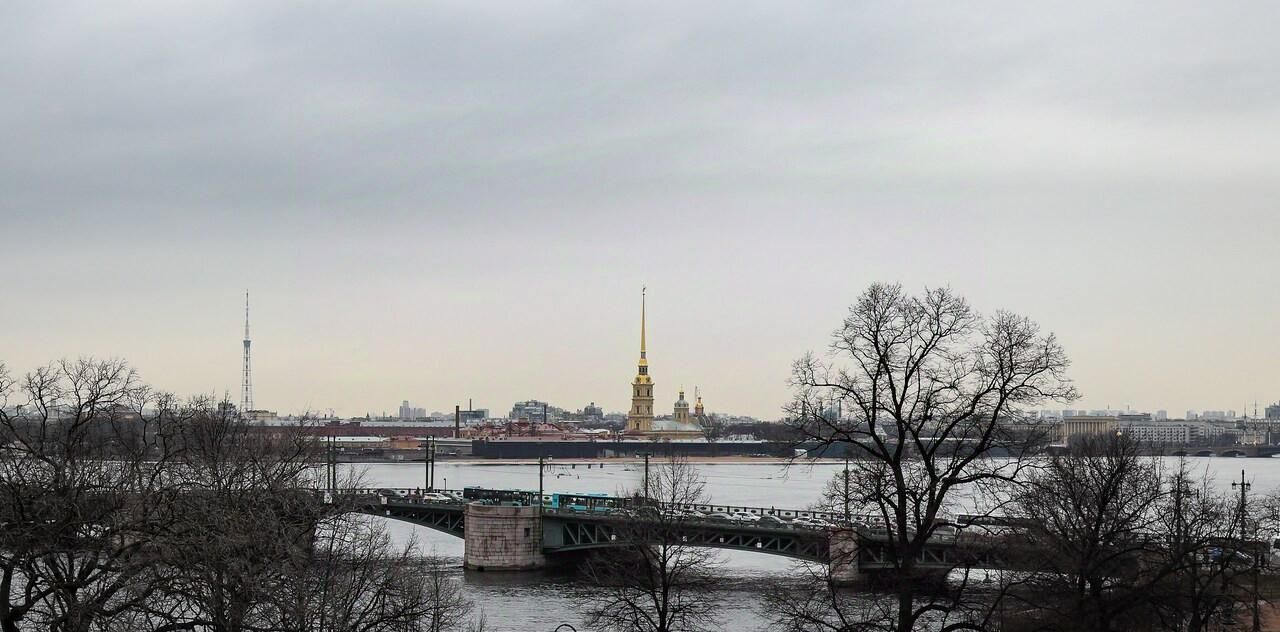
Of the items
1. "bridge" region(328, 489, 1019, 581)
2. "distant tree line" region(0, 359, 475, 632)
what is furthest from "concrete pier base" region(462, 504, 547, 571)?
"distant tree line" region(0, 359, 475, 632)

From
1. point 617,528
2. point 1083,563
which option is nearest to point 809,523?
point 617,528

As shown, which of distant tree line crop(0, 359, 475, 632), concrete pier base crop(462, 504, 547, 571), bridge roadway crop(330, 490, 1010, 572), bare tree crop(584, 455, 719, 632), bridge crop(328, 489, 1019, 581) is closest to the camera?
distant tree line crop(0, 359, 475, 632)

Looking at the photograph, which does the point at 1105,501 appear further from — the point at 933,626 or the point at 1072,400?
the point at 933,626

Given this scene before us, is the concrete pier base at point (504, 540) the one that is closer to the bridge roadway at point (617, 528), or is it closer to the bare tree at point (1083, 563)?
the bridge roadway at point (617, 528)

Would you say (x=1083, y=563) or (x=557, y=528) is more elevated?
(x=1083, y=563)

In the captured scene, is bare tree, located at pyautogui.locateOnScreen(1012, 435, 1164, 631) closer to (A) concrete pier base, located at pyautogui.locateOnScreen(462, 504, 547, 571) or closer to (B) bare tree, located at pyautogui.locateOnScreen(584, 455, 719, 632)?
(B) bare tree, located at pyautogui.locateOnScreen(584, 455, 719, 632)

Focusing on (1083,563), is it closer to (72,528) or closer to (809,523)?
(72,528)

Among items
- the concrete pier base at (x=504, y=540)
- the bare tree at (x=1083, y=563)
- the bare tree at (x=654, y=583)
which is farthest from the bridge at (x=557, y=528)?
the bare tree at (x=1083, y=563)

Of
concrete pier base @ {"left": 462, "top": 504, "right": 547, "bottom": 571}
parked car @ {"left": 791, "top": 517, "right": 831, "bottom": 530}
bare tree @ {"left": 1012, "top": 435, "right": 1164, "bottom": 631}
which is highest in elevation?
bare tree @ {"left": 1012, "top": 435, "right": 1164, "bottom": 631}

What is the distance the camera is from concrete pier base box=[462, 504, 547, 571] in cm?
6241

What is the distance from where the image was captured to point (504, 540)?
62719 mm

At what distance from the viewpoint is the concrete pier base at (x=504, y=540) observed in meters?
62.4

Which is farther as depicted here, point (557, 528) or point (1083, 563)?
point (557, 528)

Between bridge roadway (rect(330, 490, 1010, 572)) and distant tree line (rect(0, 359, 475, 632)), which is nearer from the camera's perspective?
distant tree line (rect(0, 359, 475, 632))
